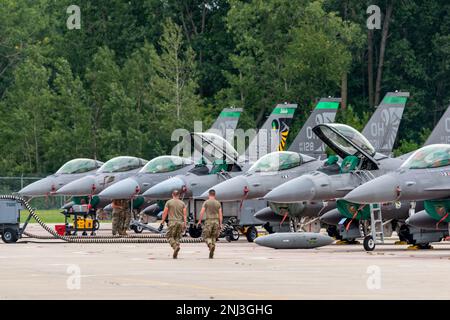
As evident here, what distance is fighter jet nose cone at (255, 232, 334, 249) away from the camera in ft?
94.8

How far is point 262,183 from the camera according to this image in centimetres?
3372

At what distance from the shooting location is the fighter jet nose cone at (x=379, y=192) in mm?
26531

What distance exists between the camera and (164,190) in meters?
36.2

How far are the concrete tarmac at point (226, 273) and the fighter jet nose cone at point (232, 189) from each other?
306 centimetres

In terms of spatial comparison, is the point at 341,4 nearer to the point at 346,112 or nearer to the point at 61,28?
the point at 346,112

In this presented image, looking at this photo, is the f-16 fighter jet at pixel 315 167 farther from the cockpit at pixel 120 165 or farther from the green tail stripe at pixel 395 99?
the cockpit at pixel 120 165

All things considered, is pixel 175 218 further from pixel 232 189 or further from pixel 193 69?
pixel 193 69

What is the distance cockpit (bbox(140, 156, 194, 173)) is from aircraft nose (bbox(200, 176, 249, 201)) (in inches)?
222

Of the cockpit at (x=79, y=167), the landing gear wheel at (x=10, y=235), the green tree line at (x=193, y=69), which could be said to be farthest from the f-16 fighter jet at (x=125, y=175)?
the green tree line at (x=193, y=69)

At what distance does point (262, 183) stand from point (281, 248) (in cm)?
469

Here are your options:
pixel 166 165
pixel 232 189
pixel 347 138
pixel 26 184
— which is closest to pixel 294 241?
pixel 347 138

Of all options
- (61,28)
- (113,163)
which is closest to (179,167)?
(113,163)
